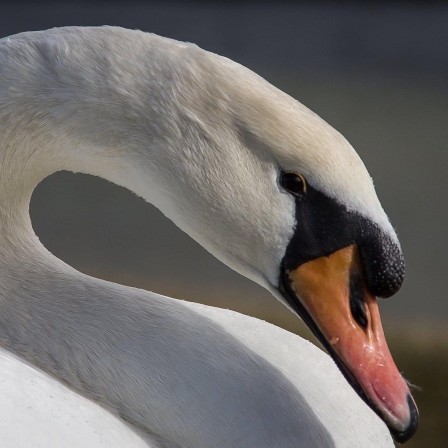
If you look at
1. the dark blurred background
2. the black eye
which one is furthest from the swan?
the dark blurred background

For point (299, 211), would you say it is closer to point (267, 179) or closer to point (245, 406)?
point (267, 179)

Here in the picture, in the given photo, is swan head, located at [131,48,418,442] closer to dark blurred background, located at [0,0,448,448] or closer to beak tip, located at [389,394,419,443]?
beak tip, located at [389,394,419,443]

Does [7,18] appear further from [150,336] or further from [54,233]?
[150,336]

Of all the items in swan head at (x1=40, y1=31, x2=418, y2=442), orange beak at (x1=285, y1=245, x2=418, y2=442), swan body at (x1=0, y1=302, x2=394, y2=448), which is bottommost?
swan body at (x1=0, y1=302, x2=394, y2=448)

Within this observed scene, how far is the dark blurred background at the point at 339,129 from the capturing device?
2.33 metres

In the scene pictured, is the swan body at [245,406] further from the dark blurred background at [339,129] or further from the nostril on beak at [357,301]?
the dark blurred background at [339,129]

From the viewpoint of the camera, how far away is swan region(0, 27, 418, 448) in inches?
36.0

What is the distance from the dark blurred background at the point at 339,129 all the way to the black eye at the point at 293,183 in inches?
44.1

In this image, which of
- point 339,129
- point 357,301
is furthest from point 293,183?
point 339,129

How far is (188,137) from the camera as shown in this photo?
0.92m

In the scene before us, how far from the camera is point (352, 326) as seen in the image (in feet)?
3.10

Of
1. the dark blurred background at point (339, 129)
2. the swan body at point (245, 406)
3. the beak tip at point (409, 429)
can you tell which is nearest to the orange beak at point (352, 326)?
the beak tip at point (409, 429)

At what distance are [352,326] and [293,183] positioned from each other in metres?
0.15

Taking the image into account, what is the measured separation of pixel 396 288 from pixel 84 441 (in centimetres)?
34
